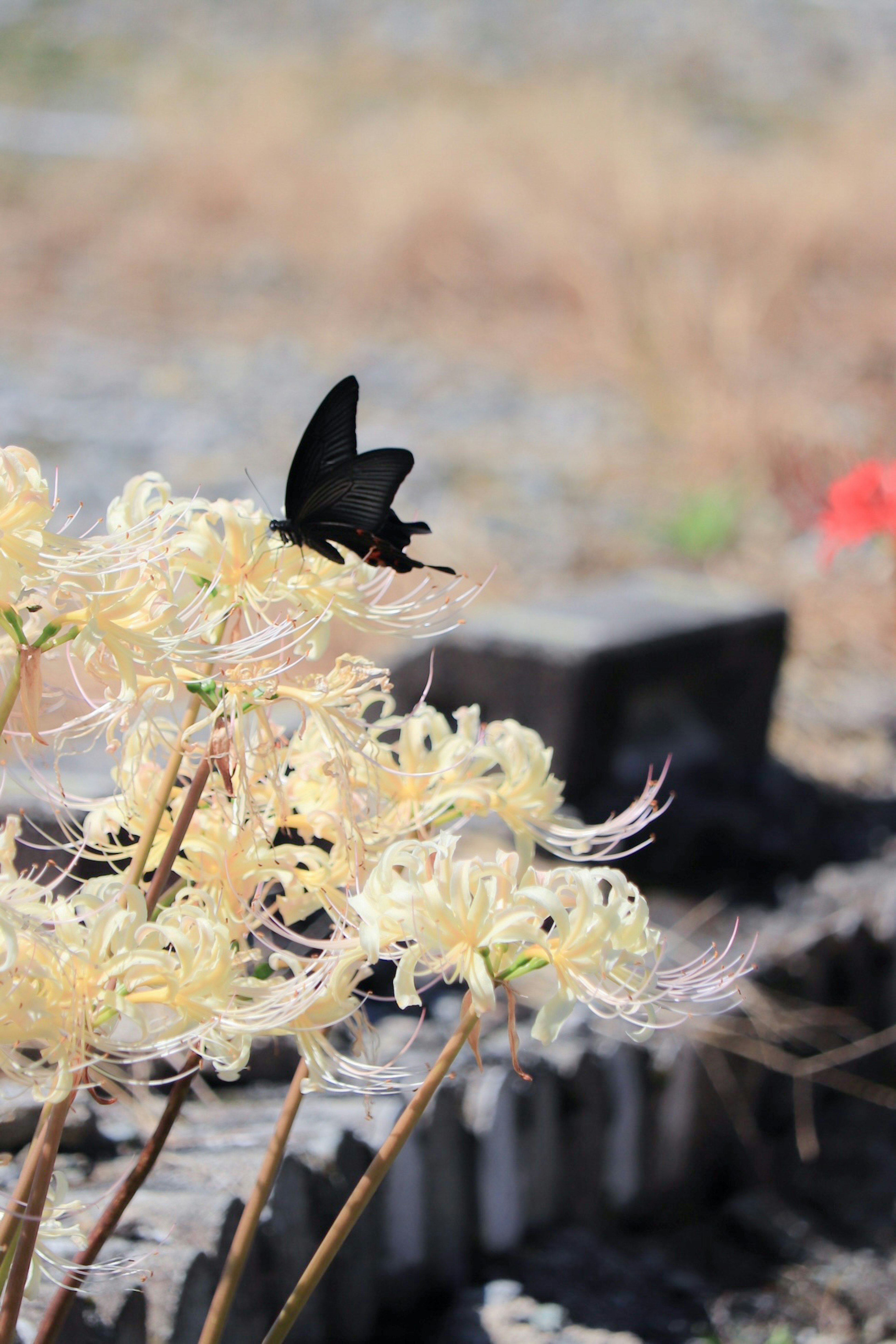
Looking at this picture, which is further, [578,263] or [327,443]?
[578,263]

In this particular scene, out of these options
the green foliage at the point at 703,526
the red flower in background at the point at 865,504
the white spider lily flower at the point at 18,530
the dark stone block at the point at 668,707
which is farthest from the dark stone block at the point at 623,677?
the white spider lily flower at the point at 18,530

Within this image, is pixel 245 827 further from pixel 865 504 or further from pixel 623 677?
pixel 623 677

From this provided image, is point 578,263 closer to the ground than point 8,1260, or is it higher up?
higher up

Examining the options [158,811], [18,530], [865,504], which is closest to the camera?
[18,530]

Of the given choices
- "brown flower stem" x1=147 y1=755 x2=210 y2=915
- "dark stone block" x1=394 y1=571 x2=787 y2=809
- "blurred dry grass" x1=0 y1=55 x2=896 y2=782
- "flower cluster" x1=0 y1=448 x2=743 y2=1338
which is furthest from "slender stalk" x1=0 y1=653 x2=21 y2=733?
"blurred dry grass" x1=0 y1=55 x2=896 y2=782

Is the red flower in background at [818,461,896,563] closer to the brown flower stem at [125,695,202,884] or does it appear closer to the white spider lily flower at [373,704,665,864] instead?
the white spider lily flower at [373,704,665,864]

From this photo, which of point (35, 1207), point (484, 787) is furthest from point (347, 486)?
point (35, 1207)

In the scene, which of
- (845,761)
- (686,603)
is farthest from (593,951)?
(845,761)
